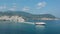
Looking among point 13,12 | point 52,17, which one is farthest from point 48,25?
point 13,12

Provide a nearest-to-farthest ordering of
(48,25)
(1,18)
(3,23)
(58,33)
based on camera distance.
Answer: (58,33) < (1,18) < (3,23) < (48,25)

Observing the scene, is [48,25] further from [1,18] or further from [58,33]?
[1,18]

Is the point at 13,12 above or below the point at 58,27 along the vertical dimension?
above

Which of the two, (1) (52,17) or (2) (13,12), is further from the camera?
(2) (13,12)

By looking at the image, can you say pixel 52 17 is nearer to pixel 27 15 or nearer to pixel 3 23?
pixel 27 15

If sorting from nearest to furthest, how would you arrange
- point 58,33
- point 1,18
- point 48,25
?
1. point 58,33
2. point 1,18
3. point 48,25

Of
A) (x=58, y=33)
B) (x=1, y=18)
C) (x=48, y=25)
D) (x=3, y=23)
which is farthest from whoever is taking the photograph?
(x=48, y=25)

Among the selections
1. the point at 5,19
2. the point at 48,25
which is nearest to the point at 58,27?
the point at 48,25

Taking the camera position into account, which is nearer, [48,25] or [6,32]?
[6,32]

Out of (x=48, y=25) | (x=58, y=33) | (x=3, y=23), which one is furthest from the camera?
(x=48, y=25)
